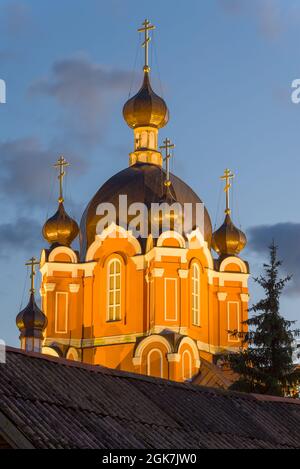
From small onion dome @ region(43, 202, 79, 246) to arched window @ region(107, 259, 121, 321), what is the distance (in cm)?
233

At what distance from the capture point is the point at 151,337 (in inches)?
1773

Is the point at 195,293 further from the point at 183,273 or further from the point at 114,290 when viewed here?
the point at 114,290

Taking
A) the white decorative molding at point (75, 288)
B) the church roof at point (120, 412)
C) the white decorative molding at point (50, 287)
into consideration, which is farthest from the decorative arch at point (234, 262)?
the church roof at point (120, 412)

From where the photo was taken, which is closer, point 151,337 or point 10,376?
point 10,376

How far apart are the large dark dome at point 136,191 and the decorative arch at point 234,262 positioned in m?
0.83

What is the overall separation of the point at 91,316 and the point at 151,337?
10.9 ft

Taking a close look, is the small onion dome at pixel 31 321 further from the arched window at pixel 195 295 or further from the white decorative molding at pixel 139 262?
the arched window at pixel 195 295

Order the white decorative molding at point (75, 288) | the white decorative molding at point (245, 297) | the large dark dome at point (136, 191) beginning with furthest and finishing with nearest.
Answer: the white decorative molding at point (245, 297) < the white decorative molding at point (75, 288) < the large dark dome at point (136, 191)

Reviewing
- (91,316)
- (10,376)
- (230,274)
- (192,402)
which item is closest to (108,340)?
(91,316)

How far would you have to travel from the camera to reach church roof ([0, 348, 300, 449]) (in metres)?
17.8

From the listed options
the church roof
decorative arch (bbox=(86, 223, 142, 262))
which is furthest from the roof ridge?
decorative arch (bbox=(86, 223, 142, 262))

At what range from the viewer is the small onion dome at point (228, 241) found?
164ft
